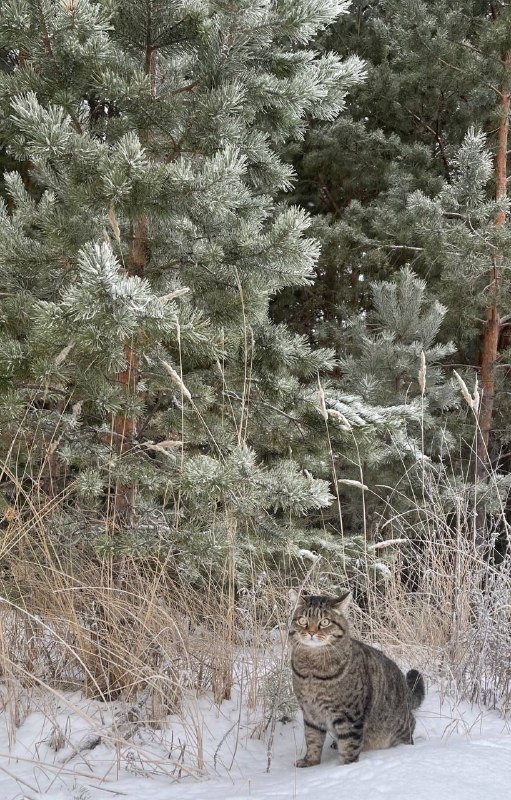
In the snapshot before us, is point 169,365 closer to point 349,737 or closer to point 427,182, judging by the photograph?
point 349,737

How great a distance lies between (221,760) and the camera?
260 cm

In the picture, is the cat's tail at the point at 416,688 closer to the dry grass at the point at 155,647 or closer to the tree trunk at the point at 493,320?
the dry grass at the point at 155,647

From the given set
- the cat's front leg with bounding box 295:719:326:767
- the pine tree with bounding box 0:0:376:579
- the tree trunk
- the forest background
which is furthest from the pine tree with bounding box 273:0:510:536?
the cat's front leg with bounding box 295:719:326:767

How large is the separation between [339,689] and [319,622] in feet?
0.75

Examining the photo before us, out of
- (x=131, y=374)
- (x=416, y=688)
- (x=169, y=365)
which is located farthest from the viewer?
(x=131, y=374)

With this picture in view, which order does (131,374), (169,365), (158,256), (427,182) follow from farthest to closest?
(427,182) < (158,256) < (131,374) < (169,365)

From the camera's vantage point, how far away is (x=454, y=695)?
3.13 m

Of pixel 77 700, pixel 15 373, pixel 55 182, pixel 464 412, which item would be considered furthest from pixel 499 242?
pixel 77 700

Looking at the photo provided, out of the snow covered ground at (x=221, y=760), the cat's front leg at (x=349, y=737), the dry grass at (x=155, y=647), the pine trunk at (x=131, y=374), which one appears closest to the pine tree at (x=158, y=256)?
the pine trunk at (x=131, y=374)

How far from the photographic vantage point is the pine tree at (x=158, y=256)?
2.93m

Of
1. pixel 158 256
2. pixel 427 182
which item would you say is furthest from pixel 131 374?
pixel 427 182

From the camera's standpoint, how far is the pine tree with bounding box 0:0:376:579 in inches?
115

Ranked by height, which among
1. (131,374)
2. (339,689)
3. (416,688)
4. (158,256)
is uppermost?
(158,256)

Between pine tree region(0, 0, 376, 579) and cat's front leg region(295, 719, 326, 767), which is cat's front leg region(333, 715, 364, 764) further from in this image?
pine tree region(0, 0, 376, 579)
